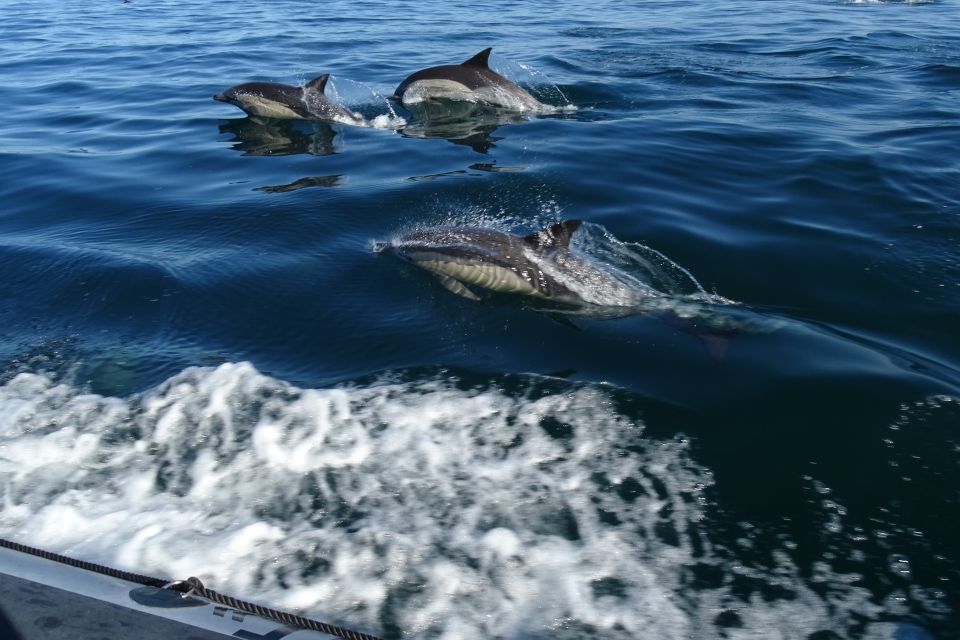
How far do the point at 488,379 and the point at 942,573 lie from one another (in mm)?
2899

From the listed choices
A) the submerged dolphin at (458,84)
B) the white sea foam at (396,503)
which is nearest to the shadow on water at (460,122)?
the submerged dolphin at (458,84)

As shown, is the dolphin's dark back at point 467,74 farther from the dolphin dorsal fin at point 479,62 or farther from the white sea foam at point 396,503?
the white sea foam at point 396,503

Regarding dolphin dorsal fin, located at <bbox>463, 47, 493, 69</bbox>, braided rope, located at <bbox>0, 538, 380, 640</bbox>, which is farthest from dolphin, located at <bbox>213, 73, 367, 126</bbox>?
braided rope, located at <bbox>0, 538, 380, 640</bbox>

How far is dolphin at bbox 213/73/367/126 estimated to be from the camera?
13523 millimetres

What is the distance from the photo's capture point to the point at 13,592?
3.09 metres

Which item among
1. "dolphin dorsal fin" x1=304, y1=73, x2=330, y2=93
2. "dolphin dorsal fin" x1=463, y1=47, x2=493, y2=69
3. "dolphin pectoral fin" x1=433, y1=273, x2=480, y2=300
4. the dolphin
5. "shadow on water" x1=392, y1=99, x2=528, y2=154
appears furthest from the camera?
"dolphin dorsal fin" x1=463, y1=47, x2=493, y2=69

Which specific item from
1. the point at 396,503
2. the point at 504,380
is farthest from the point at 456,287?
the point at 396,503

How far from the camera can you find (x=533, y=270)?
6805 mm

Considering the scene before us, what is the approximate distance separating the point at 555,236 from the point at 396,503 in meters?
2.93

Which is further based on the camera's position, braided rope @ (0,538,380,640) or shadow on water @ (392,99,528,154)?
shadow on water @ (392,99,528,154)

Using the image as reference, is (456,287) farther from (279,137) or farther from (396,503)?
(279,137)

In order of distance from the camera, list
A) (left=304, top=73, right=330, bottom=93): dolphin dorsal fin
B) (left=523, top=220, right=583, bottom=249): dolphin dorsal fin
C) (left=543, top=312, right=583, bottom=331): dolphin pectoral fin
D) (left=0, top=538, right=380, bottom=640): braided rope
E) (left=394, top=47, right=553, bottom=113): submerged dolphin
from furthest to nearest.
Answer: (left=394, top=47, right=553, bottom=113): submerged dolphin, (left=304, top=73, right=330, bottom=93): dolphin dorsal fin, (left=523, top=220, right=583, bottom=249): dolphin dorsal fin, (left=543, top=312, right=583, bottom=331): dolphin pectoral fin, (left=0, top=538, right=380, bottom=640): braided rope

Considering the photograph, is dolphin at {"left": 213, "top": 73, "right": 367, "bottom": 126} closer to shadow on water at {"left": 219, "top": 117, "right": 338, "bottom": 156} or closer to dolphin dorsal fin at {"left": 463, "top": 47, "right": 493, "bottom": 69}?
shadow on water at {"left": 219, "top": 117, "right": 338, "bottom": 156}

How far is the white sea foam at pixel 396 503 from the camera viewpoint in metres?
3.93
